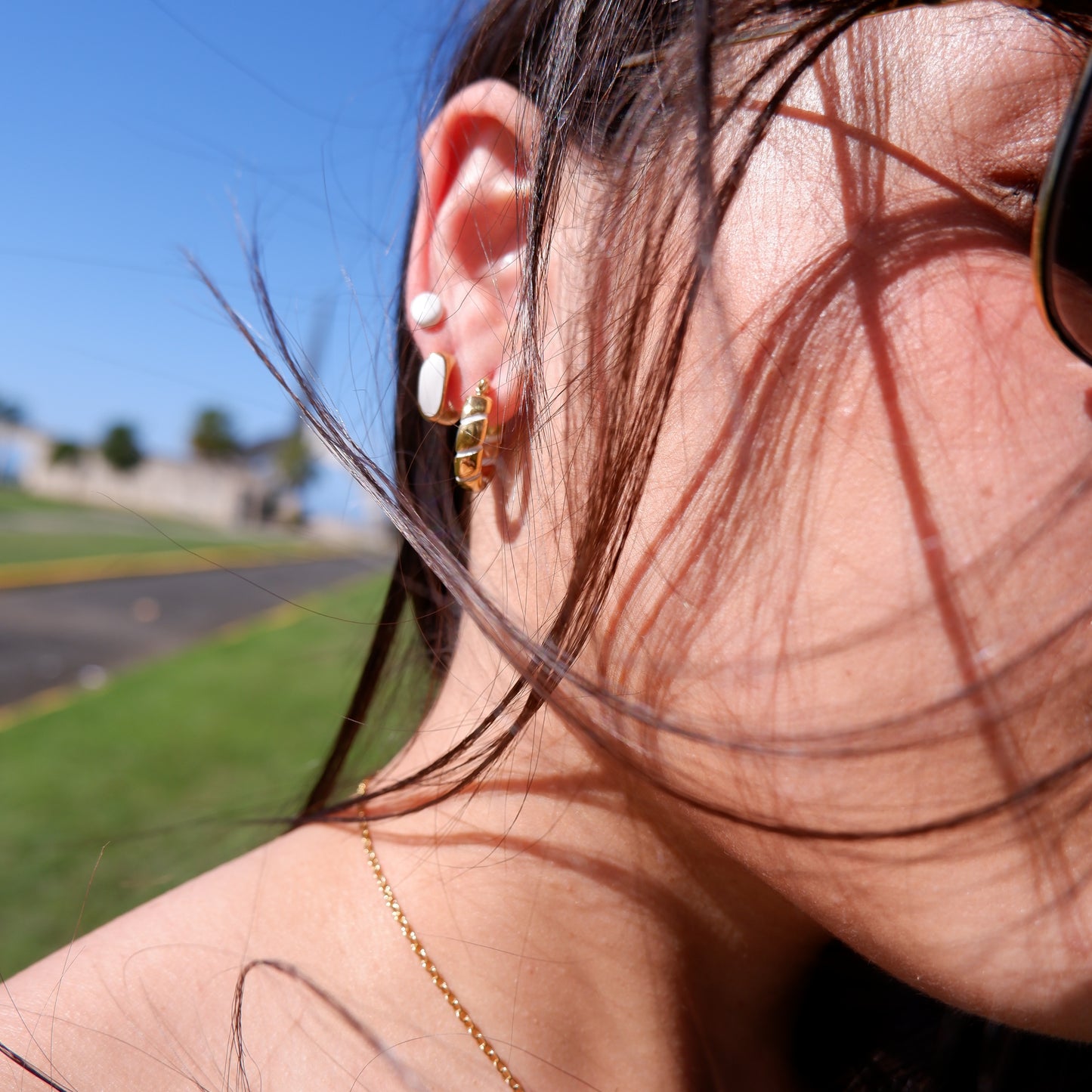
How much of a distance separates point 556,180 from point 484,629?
0.52 metres

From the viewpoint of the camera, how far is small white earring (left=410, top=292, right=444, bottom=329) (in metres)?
1.07

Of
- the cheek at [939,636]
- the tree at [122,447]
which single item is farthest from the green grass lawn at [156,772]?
the tree at [122,447]

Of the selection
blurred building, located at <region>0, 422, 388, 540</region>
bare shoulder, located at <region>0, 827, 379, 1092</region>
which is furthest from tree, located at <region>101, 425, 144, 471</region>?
bare shoulder, located at <region>0, 827, 379, 1092</region>

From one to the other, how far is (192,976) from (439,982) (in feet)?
0.98

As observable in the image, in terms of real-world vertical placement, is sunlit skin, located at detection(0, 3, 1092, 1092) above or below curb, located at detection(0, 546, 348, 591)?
above

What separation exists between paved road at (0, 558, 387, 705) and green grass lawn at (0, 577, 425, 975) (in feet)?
2.25

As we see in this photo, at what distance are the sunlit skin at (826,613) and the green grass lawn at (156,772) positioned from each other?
48cm

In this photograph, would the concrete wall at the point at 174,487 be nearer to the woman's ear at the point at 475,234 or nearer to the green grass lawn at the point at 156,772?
the green grass lawn at the point at 156,772

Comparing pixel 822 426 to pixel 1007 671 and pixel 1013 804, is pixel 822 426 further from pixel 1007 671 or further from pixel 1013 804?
pixel 1013 804

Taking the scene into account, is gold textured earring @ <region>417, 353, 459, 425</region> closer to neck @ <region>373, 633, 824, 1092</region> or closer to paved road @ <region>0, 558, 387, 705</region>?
neck @ <region>373, 633, 824, 1092</region>

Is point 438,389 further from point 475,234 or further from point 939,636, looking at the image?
point 939,636

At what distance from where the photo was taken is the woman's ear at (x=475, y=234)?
3.42 feet

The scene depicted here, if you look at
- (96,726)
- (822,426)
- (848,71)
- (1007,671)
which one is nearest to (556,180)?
(848,71)

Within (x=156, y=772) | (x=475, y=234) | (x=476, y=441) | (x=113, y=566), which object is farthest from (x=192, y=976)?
(x=113, y=566)
